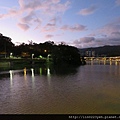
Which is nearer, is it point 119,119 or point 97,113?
point 119,119

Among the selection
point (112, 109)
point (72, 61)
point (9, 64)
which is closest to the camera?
point (112, 109)

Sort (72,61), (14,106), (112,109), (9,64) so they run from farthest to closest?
(72,61)
(9,64)
(14,106)
(112,109)

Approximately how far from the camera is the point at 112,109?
8195 mm

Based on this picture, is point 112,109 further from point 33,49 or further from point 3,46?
point 33,49

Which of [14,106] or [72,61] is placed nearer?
[14,106]

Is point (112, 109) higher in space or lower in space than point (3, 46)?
lower

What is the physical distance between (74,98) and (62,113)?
2.79 meters

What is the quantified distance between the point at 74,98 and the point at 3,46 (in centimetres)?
5428

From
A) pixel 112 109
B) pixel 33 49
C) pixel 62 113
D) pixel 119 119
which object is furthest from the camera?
pixel 33 49

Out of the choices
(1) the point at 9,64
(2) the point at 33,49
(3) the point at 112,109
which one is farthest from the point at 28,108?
(2) the point at 33,49

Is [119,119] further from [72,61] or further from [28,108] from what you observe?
[72,61]

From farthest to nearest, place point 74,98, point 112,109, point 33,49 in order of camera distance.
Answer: point 33,49, point 74,98, point 112,109

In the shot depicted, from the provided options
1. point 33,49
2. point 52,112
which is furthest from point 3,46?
point 52,112

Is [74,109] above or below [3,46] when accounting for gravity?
below
